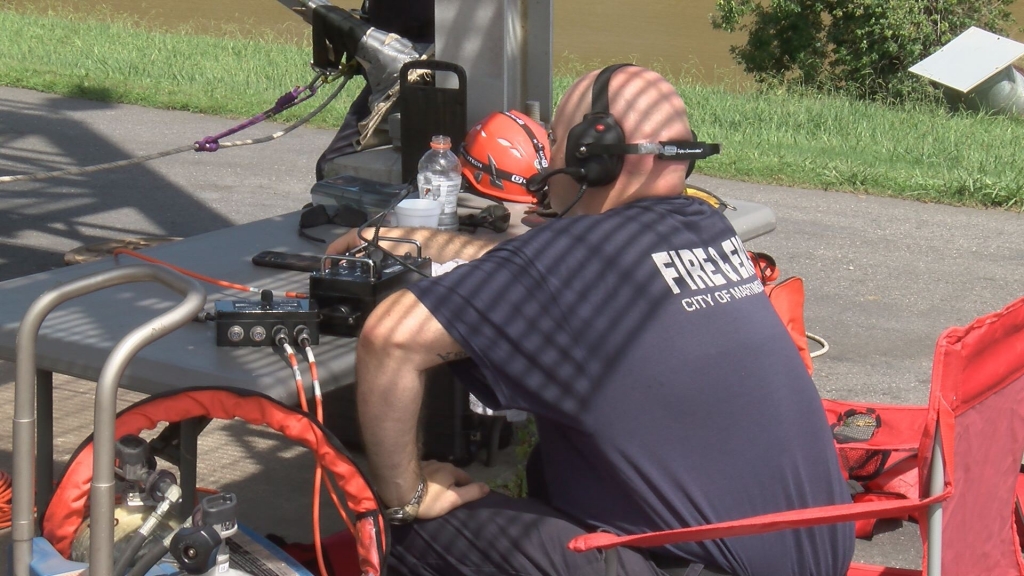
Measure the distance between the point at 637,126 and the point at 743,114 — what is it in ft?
28.4

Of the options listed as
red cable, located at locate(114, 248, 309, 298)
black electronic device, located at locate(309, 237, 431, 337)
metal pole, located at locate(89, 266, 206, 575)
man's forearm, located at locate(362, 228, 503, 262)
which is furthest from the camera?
man's forearm, located at locate(362, 228, 503, 262)

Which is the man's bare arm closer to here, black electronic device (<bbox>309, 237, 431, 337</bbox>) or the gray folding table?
the gray folding table

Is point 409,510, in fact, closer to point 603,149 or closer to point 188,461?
point 188,461

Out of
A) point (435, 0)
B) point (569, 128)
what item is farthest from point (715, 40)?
point (569, 128)

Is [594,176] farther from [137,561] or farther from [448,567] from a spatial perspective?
[137,561]

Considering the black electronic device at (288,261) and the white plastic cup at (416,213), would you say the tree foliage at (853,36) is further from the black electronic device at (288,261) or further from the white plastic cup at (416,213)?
the black electronic device at (288,261)

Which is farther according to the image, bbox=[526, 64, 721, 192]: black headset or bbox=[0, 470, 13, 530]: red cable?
bbox=[0, 470, 13, 530]: red cable

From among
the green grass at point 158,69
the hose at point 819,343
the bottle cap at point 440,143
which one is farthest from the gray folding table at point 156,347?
the green grass at point 158,69

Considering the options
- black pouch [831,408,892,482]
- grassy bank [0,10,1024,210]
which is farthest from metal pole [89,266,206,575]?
grassy bank [0,10,1024,210]

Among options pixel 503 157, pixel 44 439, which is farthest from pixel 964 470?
pixel 503 157

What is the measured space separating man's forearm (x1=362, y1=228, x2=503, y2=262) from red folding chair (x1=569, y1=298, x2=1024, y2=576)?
1.02 meters

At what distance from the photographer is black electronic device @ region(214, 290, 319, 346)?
2.44 meters

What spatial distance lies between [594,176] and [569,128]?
0.14 m

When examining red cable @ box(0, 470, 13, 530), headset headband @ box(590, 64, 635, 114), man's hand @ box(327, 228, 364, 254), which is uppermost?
headset headband @ box(590, 64, 635, 114)
